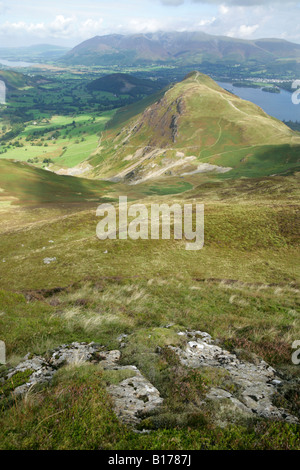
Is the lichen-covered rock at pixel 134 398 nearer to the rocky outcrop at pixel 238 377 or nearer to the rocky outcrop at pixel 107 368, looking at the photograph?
the rocky outcrop at pixel 107 368

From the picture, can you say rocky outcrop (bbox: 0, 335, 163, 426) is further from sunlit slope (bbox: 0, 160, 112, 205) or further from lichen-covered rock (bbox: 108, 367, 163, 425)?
sunlit slope (bbox: 0, 160, 112, 205)

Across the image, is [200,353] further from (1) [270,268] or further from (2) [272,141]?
(2) [272,141]

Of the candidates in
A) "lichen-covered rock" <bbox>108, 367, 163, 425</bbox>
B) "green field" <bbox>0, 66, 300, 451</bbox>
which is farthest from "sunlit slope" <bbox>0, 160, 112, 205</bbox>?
"lichen-covered rock" <bbox>108, 367, 163, 425</bbox>

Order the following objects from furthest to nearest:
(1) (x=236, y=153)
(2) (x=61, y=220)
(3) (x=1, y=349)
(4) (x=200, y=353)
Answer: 1. (1) (x=236, y=153)
2. (2) (x=61, y=220)
3. (4) (x=200, y=353)
4. (3) (x=1, y=349)

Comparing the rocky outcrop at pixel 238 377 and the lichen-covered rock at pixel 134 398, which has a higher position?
the lichen-covered rock at pixel 134 398

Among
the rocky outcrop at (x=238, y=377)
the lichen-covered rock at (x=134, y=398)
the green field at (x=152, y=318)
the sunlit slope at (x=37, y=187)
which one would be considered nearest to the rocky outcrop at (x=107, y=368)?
the lichen-covered rock at (x=134, y=398)

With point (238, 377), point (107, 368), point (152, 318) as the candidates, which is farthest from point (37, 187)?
point (238, 377)

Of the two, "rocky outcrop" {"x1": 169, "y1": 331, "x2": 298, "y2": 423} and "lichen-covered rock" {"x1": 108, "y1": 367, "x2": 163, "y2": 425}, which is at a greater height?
"lichen-covered rock" {"x1": 108, "y1": 367, "x2": 163, "y2": 425}

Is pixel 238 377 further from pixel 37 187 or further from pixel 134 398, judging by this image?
pixel 37 187

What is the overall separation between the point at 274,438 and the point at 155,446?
10.3 ft

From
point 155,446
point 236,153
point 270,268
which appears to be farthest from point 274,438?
point 236,153

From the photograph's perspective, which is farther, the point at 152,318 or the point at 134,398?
the point at 152,318

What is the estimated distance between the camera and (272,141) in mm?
172750

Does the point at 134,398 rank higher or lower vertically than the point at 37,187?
lower
